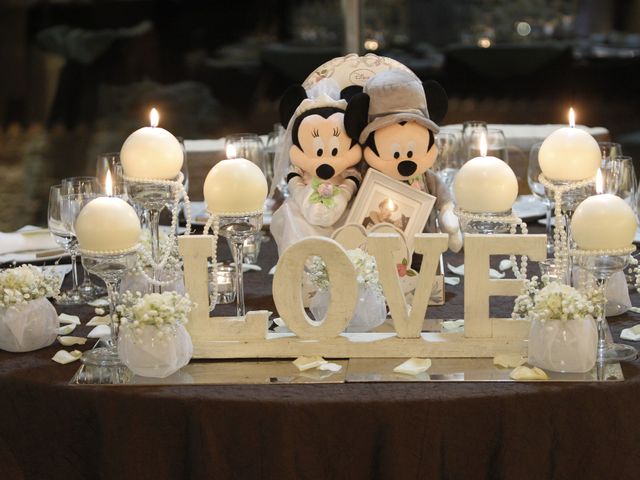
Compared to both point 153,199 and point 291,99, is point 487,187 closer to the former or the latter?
point 291,99

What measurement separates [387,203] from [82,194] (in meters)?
0.55

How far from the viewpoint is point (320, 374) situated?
1.44 m

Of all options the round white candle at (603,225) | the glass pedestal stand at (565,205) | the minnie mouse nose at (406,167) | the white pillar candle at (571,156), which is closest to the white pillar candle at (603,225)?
the round white candle at (603,225)

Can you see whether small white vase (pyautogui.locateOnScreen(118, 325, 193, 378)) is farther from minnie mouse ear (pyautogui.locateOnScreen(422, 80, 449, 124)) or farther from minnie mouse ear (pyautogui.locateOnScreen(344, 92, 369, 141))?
minnie mouse ear (pyautogui.locateOnScreen(422, 80, 449, 124))

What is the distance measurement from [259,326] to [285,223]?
→ 0.39 metres

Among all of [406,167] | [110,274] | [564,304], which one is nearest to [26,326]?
[110,274]

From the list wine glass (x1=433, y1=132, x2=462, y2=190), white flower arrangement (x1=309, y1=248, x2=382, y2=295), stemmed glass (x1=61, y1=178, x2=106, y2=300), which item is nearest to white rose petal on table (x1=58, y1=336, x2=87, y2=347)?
stemmed glass (x1=61, y1=178, x2=106, y2=300)

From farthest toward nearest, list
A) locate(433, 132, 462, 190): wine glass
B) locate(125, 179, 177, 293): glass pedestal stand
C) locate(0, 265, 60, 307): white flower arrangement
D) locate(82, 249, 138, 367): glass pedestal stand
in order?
locate(433, 132, 462, 190): wine glass → locate(125, 179, 177, 293): glass pedestal stand → locate(0, 265, 60, 307): white flower arrangement → locate(82, 249, 138, 367): glass pedestal stand

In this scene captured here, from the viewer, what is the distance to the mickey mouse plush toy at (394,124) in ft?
5.74

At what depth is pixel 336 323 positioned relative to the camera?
151cm

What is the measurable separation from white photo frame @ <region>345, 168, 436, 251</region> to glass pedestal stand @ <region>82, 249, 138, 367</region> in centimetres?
45

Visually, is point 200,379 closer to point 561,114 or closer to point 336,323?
point 336,323

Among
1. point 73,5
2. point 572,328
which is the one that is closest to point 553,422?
point 572,328

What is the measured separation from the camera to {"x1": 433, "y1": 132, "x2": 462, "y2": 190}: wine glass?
226 centimetres
